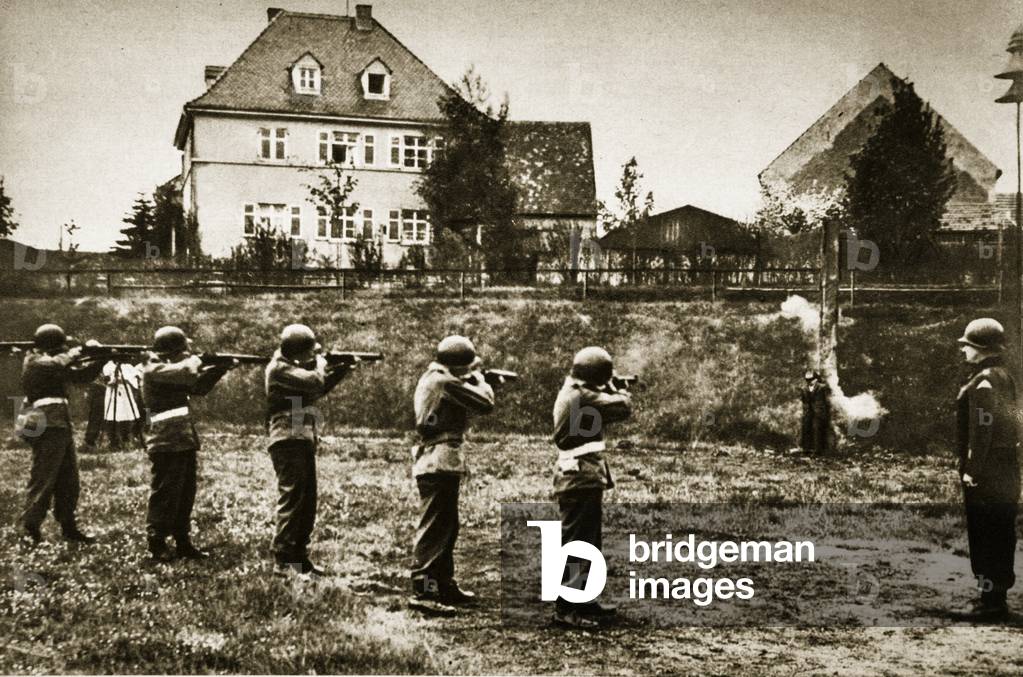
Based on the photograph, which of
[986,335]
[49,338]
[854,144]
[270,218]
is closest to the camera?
[986,335]

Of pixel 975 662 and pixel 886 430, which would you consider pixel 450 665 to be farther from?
pixel 886 430

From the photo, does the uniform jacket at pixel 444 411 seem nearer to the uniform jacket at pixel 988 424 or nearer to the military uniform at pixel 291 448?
the military uniform at pixel 291 448

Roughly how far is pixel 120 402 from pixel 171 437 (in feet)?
2.78

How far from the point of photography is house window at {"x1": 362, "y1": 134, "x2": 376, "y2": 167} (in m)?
5.50

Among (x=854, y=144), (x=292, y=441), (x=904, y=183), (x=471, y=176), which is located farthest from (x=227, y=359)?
(x=904, y=183)

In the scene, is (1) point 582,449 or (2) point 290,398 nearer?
(1) point 582,449

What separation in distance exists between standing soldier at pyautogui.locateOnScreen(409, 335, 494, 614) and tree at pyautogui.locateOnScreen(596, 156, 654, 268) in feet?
6.07

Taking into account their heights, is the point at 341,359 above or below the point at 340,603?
above

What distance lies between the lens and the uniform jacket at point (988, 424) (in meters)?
4.36

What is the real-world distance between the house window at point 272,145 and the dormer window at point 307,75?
320 mm

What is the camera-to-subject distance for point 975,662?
4148mm

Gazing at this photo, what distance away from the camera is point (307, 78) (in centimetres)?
585

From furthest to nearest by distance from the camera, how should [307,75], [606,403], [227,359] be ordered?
[307,75], [227,359], [606,403]

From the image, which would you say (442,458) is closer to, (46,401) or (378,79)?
(46,401)
